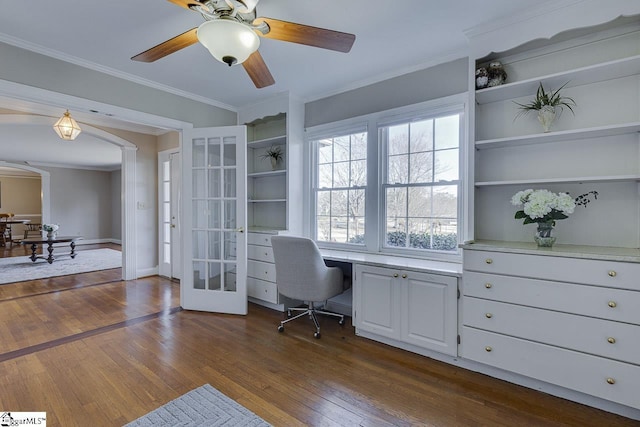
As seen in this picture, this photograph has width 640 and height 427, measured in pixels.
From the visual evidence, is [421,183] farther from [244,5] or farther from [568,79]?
[244,5]

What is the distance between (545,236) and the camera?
2.13m

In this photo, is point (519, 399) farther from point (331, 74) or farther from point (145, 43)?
point (145, 43)

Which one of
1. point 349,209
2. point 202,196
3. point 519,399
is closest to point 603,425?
point 519,399

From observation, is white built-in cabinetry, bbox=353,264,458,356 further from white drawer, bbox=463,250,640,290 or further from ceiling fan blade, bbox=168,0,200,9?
ceiling fan blade, bbox=168,0,200,9

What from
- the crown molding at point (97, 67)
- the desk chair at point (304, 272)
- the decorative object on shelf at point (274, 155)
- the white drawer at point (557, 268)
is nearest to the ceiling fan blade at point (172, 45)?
the crown molding at point (97, 67)

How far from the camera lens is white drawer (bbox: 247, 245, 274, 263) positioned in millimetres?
3611

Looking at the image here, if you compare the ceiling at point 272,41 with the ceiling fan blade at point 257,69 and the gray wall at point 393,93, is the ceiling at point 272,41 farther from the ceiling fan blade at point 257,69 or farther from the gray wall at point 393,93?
the ceiling fan blade at point 257,69

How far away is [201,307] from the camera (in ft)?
11.8

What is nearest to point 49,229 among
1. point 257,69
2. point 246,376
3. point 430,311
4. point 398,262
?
point 246,376

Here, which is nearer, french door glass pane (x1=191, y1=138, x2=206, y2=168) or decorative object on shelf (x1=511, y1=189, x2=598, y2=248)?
decorative object on shelf (x1=511, y1=189, x2=598, y2=248)

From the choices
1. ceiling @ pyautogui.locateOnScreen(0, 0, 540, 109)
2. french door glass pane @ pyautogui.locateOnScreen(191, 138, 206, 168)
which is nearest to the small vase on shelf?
ceiling @ pyautogui.locateOnScreen(0, 0, 540, 109)

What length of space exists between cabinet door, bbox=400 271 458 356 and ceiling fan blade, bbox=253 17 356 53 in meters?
1.78

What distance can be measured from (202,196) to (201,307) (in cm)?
131

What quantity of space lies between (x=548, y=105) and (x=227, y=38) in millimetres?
2214
